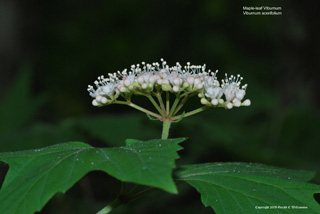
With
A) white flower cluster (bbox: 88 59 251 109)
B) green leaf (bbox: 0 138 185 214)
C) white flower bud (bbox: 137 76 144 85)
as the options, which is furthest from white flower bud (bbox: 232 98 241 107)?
green leaf (bbox: 0 138 185 214)

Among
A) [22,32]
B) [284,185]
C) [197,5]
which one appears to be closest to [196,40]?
[197,5]

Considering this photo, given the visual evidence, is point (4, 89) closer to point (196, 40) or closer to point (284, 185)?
point (196, 40)

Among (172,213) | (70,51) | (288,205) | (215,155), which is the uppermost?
(70,51)

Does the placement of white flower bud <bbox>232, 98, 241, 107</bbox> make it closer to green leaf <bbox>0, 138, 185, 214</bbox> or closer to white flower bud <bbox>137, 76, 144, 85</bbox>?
white flower bud <bbox>137, 76, 144, 85</bbox>

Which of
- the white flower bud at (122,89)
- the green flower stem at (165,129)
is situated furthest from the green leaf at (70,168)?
the white flower bud at (122,89)

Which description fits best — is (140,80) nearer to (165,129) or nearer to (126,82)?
(126,82)

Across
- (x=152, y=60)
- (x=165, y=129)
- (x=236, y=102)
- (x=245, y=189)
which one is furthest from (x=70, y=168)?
(x=152, y=60)
